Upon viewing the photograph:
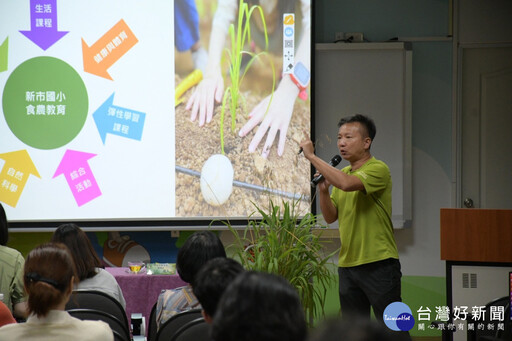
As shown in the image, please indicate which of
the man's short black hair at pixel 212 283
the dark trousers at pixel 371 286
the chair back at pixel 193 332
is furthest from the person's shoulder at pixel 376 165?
the man's short black hair at pixel 212 283

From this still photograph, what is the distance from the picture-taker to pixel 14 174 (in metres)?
4.70

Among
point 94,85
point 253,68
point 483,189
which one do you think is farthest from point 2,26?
point 483,189

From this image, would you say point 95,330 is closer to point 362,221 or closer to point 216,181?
point 362,221

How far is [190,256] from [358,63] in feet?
9.77

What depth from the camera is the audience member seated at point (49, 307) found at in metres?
1.90

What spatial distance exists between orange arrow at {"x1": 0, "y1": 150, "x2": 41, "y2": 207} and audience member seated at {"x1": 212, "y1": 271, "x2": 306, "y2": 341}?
3.87 meters

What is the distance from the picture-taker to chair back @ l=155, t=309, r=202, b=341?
2.33 m

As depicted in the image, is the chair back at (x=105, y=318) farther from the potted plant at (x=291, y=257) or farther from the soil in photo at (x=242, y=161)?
the soil in photo at (x=242, y=161)

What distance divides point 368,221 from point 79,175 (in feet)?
7.61

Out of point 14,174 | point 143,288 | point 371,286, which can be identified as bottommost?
point 143,288

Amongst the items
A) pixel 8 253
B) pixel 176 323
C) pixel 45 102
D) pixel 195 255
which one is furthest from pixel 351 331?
pixel 45 102

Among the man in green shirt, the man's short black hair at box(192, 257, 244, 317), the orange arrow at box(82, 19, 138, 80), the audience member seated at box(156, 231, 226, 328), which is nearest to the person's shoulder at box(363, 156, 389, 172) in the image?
the man in green shirt

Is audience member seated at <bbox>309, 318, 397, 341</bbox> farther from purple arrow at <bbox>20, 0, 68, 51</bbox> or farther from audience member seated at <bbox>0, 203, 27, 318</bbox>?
purple arrow at <bbox>20, 0, 68, 51</bbox>

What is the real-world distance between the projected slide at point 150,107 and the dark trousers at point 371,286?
1453 millimetres
